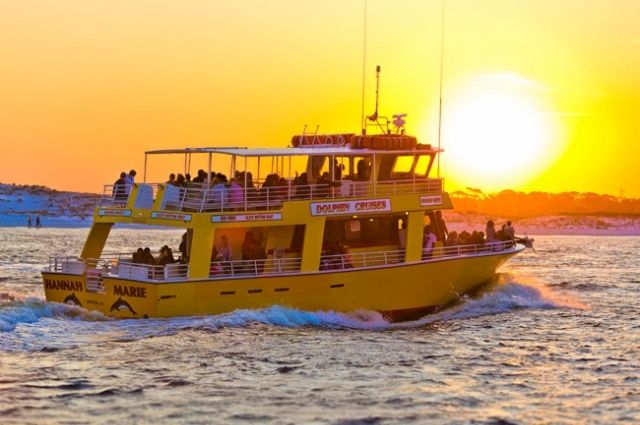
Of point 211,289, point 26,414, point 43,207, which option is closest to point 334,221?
point 211,289

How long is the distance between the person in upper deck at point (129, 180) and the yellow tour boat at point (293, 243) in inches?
8.7

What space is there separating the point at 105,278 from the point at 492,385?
419 inches

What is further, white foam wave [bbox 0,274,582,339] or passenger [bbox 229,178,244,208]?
passenger [bbox 229,178,244,208]

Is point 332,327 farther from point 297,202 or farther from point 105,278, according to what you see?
point 105,278

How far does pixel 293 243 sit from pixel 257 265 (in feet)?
4.14

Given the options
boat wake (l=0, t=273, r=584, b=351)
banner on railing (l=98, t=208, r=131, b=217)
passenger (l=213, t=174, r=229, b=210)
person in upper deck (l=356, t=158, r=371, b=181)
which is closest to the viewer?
boat wake (l=0, t=273, r=584, b=351)

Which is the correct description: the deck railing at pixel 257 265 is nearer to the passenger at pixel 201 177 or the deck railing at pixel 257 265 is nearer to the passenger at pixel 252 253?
the passenger at pixel 252 253

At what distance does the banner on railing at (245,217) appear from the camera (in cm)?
2747

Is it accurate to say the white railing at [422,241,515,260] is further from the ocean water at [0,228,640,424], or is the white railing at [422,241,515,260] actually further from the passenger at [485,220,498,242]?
the ocean water at [0,228,640,424]

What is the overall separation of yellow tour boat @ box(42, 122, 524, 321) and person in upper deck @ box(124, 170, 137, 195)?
0.22m

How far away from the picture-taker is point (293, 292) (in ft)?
91.0

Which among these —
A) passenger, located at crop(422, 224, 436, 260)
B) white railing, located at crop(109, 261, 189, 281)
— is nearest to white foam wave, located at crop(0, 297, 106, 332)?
white railing, located at crop(109, 261, 189, 281)

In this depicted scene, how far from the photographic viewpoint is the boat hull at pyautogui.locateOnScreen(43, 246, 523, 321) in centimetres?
2678

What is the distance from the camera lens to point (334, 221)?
1150 inches
